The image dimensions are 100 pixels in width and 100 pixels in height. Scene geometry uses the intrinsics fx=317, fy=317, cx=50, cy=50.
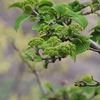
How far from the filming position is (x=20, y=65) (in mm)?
2414

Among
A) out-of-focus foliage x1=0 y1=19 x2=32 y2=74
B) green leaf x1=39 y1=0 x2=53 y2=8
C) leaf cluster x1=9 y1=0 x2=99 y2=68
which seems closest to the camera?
leaf cluster x1=9 y1=0 x2=99 y2=68

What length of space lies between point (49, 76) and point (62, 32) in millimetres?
1924

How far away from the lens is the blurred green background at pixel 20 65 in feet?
8.08

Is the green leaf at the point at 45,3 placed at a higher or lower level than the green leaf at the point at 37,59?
higher

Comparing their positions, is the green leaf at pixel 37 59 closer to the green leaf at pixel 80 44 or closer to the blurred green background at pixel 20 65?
the green leaf at pixel 80 44

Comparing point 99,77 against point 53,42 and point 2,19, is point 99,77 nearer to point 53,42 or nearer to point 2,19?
point 2,19

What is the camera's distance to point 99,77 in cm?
248

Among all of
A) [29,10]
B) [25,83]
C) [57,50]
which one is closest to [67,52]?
[57,50]

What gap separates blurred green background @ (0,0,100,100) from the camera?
2463mm

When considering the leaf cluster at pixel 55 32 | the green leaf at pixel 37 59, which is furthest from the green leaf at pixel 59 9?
the green leaf at pixel 37 59

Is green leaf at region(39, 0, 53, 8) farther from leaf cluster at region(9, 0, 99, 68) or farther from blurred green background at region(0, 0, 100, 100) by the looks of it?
blurred green background at region(0, 0, 100, 100)

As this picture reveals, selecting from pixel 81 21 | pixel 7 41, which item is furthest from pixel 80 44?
pixel 7 41

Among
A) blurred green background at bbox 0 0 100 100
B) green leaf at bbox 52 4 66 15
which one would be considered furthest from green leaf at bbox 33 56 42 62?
blurred green background at bbox 0 0 100 100

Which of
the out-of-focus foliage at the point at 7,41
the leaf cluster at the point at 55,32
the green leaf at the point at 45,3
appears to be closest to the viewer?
the leaf cluster at the point at 55,32
